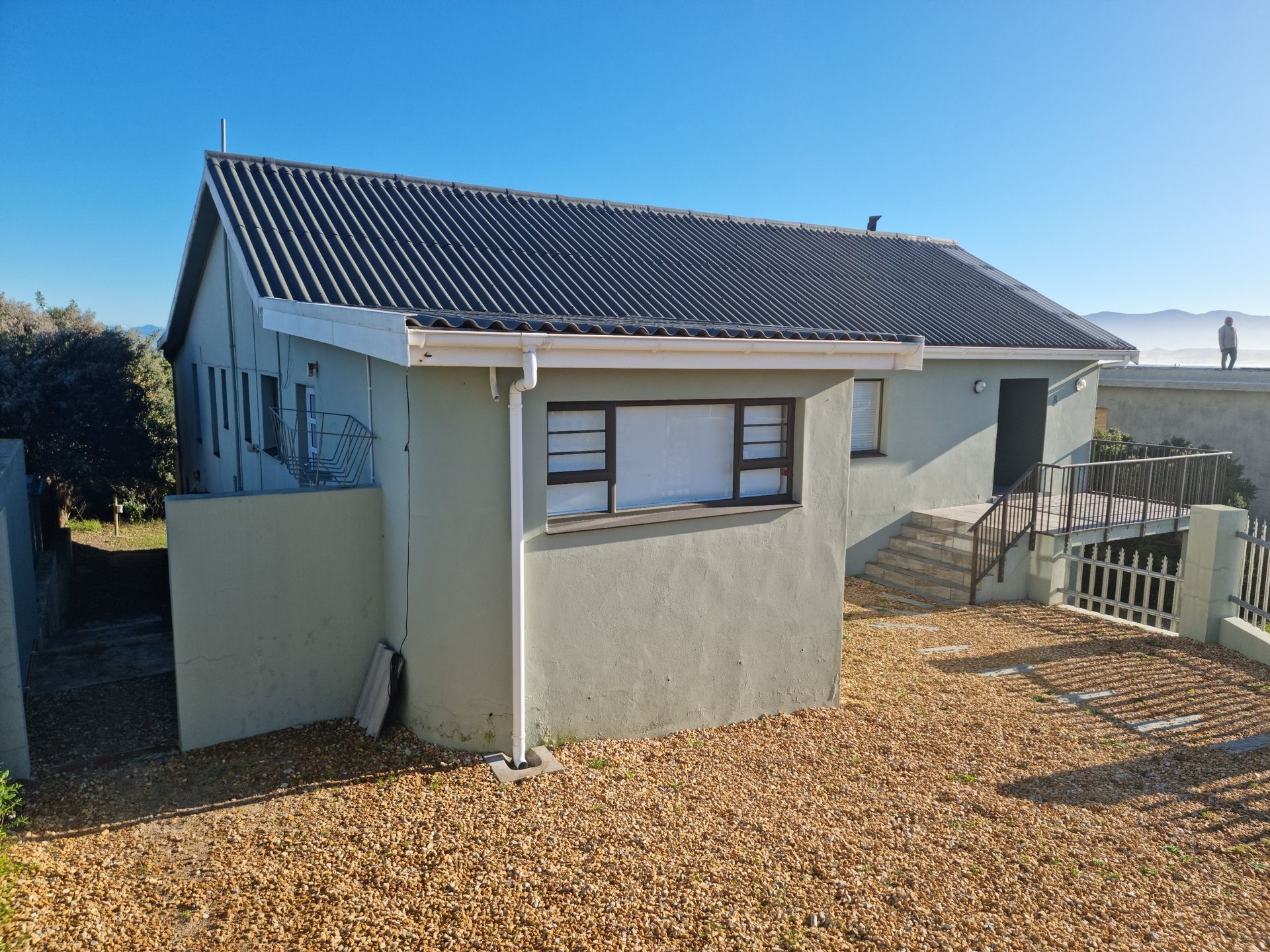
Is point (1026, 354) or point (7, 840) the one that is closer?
point (7, 840)

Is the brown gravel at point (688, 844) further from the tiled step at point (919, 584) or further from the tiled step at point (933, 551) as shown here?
the tiled step at point (933, 551)

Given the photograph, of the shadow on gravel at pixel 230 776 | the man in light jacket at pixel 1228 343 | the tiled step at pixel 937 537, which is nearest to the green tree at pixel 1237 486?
the man in light jacket at pixel 1228 343

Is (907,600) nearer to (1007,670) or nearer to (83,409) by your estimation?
(1007,670)

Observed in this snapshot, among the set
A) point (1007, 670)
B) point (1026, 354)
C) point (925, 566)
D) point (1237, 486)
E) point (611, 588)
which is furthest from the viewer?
point (1237, 486)

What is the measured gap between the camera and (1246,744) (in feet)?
22.8

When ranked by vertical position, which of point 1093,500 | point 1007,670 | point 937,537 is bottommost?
point 1007,670

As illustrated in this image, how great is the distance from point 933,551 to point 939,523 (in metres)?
0.67

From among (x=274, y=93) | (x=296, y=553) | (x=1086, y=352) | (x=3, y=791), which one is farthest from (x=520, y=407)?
(x=274, y=93)

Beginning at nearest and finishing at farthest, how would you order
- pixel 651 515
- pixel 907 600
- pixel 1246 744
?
pixel 651 515 < pixel 1246 744 < pixel 907 600

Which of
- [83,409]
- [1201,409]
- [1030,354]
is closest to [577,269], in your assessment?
[1030,354]

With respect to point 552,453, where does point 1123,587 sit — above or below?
below

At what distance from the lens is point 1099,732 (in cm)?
712

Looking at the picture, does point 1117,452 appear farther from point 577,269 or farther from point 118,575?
point 118,575

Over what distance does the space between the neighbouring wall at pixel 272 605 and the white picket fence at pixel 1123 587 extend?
896 centimetres
